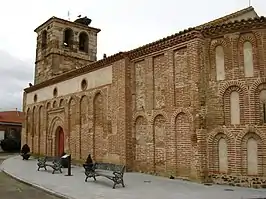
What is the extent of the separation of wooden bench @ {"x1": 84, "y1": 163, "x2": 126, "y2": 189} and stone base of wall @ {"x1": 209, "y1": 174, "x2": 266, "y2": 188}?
357 centimetres

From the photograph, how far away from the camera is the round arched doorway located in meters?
23.4

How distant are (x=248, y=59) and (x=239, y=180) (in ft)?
15.2

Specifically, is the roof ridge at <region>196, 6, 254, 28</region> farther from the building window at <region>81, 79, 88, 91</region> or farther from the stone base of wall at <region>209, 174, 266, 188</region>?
the building window at <region>81, 79, 88, 91</region>

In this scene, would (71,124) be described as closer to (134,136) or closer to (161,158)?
(134,136)

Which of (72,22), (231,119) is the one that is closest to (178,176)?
(231,119)

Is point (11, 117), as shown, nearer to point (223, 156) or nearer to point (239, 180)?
point (223, 156)

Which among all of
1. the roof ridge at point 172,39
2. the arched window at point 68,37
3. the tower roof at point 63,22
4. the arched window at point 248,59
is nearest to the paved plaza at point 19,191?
the roof ridge at point 172,39

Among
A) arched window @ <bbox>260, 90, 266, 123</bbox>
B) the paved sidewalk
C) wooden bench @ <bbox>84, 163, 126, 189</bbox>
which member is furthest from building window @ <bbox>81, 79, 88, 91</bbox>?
arched window @ <bbox>260, 90, 266, 123</bbox>

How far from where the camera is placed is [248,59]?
1316cm

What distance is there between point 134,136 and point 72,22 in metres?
15.2

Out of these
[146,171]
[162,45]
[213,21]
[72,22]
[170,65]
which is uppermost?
[72,22]

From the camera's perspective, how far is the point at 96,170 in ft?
47.3

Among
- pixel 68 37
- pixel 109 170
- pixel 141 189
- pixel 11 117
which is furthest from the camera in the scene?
pixel 11 117

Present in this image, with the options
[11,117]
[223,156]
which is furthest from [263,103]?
[11,117]
